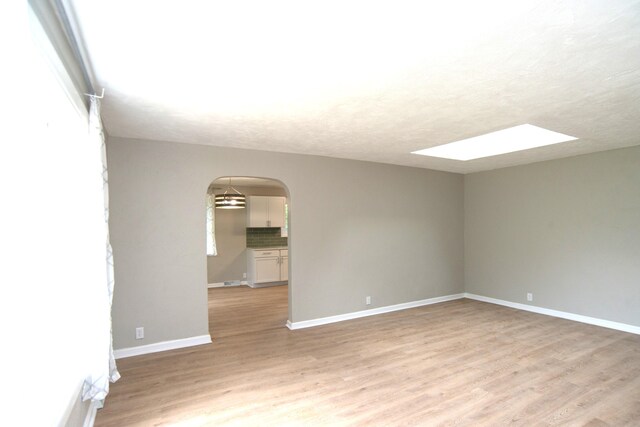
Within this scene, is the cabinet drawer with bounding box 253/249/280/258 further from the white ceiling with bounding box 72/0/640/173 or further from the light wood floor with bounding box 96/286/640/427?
the white ceiling with bounding box 72/0/640/173

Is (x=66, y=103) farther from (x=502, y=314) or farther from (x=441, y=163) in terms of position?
(x=502, y=314)

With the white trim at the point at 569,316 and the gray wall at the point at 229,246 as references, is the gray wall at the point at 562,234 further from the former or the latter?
the gray wall at the point at 229,246

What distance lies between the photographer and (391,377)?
126 inches

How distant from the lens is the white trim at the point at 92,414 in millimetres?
2370

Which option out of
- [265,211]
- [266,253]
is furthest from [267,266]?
[265,211]

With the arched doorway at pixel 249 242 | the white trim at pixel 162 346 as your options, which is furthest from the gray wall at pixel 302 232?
the arched doorway at pixel 249 242

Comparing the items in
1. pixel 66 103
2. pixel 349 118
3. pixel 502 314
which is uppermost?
pixel 349 118

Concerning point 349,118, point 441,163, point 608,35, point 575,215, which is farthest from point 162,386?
point 575,215

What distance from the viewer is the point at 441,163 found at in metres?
5.50

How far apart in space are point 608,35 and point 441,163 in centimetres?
379

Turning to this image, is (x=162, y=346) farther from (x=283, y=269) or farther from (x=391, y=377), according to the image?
(x=283, y=269)

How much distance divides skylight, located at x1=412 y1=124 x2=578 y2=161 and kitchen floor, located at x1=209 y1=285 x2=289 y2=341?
3383 millimetres

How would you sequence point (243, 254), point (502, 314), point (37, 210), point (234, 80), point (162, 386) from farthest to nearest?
Answer: 1. point (243, 254)
2. point (502, 314)
3. point (162, 386)
4. point (234, 80)
5. point (37, 210)

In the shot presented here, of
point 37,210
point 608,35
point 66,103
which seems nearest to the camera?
point 37,210
